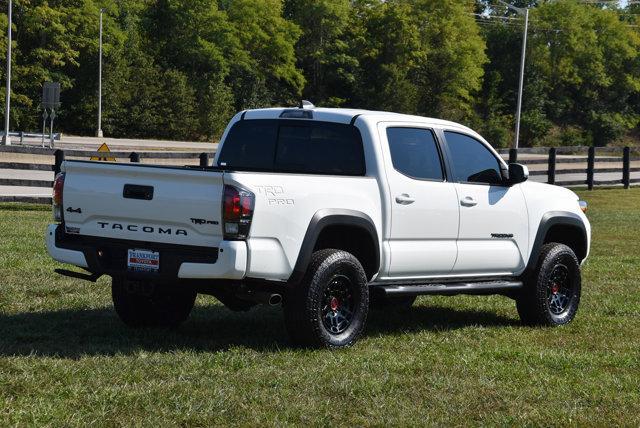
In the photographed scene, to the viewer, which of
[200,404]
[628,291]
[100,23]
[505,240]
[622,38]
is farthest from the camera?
[622,38]

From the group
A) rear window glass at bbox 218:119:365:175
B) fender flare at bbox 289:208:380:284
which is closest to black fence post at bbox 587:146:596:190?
rear window glass at bbox 218:119:365:175

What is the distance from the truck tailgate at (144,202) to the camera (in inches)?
307

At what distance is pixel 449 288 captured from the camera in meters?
9.49

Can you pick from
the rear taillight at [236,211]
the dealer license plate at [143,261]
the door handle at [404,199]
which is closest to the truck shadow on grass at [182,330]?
the dealer license plate at [143,261]

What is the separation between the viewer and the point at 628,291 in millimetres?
12906

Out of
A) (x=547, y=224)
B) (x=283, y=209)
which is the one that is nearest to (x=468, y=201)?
(x=547, y=224)

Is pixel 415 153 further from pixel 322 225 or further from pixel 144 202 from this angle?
pixel 144 202

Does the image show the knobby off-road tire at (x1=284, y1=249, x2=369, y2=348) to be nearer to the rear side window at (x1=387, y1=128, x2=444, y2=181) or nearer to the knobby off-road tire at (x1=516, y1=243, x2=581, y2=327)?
the rear side window at (x1=387, y1=128, x2=444, y2=181)

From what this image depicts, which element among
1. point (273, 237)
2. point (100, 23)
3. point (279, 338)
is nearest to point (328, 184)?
point (273, 237)

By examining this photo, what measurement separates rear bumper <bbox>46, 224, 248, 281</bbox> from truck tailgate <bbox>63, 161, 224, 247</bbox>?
5 cm

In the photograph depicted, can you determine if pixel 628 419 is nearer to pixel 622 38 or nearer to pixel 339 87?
Answer: pixel 339 87

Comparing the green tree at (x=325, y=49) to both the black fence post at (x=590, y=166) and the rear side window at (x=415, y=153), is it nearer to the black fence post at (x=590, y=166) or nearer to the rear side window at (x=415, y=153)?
the black fence post at (x=590, y=166)

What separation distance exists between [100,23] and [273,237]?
57.8 meters

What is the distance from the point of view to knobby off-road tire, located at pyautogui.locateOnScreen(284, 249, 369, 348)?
823cm
